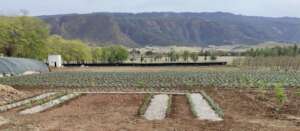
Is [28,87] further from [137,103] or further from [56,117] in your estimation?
[56,117]

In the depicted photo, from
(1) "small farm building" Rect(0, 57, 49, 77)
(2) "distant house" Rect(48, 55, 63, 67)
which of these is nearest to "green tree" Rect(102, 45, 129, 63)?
(2) "distant house" Rect(48, 55, 63, 67)

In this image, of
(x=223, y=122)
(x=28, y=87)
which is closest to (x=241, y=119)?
(x=223, y=122)

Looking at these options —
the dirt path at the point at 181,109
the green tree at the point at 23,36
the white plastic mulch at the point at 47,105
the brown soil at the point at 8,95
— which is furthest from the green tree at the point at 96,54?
the dirt path at the point at 181,109

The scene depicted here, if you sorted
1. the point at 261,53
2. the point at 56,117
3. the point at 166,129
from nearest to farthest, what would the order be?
1. the point at 166,129
2. the point at 56,117
3. the point at 261,53

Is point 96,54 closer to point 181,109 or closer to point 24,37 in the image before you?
point 24,37

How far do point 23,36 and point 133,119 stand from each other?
4621 centimetres

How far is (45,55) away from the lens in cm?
6406

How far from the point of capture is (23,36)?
57219mm

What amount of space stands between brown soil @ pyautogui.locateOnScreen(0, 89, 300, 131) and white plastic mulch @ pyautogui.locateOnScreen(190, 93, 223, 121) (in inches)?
12.1

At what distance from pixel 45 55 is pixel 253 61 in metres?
28.2

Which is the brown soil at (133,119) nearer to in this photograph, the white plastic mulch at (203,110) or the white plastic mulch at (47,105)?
the white plastic mulch at (203,110)

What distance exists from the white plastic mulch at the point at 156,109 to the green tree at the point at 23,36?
4065 centimetres

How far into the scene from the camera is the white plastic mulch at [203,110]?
14.1m

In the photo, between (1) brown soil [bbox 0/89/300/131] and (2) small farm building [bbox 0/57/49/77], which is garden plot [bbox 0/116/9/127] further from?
(2) small farm building [bbox 0/57/49/77]
